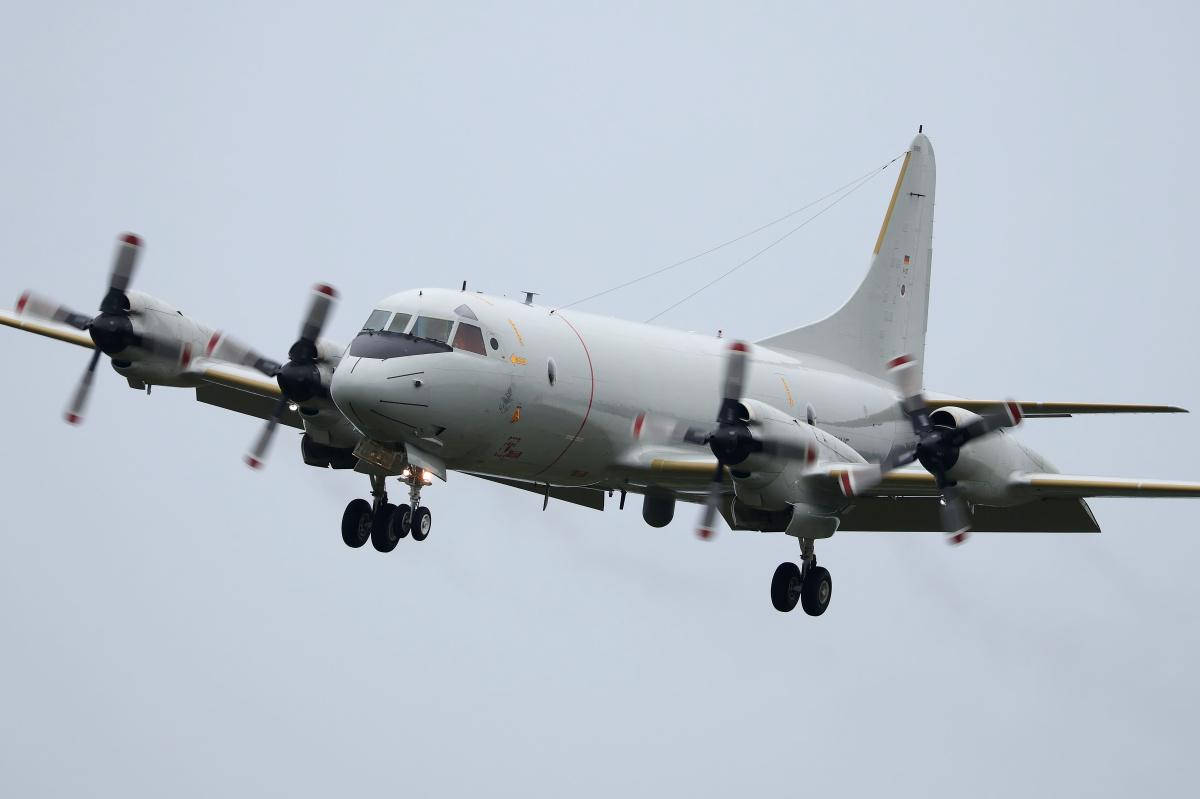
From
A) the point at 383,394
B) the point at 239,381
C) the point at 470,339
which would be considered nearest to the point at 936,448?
the point at 470,339

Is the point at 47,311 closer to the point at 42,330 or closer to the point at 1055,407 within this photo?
the point at 42,330

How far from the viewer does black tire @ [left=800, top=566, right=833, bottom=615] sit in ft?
83.9

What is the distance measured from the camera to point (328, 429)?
24.6m

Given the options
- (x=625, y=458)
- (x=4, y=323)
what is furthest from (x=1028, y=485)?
(x=4, y=323)

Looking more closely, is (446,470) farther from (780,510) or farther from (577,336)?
(780,510)

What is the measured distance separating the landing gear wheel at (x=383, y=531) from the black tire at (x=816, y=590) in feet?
23.6

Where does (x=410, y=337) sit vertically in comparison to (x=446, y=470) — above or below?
above

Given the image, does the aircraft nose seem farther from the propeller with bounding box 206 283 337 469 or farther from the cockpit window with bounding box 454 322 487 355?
the propeller with bounding box 206 283 337 469

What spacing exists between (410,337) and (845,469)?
6966mm

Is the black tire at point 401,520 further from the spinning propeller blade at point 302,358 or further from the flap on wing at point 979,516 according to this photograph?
the flap on wing at point 979,516

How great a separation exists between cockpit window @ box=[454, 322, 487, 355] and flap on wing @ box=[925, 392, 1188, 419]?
28.1 ft

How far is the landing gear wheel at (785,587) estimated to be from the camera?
2555cm

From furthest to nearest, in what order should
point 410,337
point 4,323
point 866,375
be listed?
point 866,375 → point 4,323 → point 410,337

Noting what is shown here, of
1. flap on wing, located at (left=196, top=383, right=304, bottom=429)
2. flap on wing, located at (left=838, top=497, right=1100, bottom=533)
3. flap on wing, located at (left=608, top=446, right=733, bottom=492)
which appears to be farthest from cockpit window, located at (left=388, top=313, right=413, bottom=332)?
flap on wing, located at (left=838, top=497, right=1100, bottom=533)
